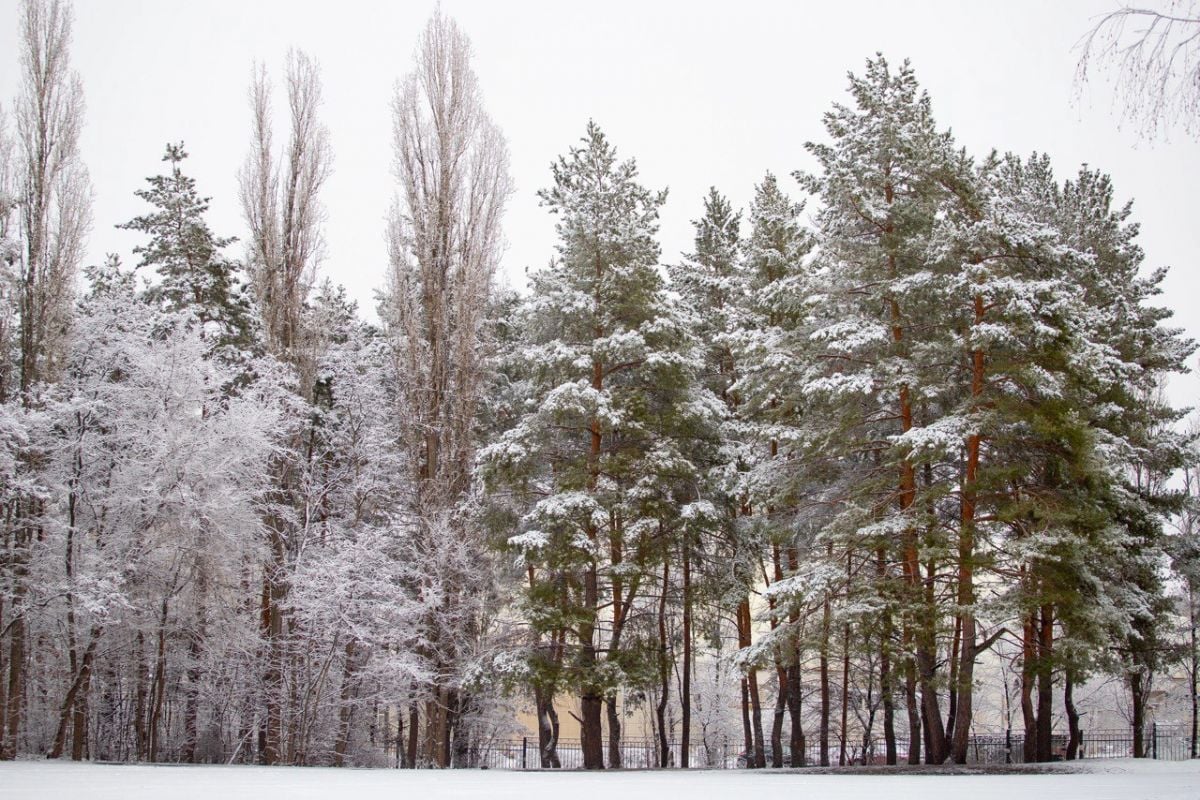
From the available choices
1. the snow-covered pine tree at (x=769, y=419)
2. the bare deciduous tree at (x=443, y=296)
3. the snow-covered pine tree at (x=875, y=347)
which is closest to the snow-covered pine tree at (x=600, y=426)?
the snow-covered pine tree at (x=769, y=419)

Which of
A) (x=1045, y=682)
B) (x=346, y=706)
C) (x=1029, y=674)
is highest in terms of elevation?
(x=1029, y=674)

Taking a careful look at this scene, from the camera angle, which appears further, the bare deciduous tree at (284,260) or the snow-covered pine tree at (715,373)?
the bare deciduous tree at (284,260)

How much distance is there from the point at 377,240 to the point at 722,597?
13.5 meters

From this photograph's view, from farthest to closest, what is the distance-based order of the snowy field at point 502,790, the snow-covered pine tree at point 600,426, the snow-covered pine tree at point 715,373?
1. the snow-covered pine tree at point 715,373
2. the snow-covered pine tree at point 600,426
3. the snowy field at point 502,790

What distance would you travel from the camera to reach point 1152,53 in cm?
710

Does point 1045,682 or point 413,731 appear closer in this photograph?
point 1045,682

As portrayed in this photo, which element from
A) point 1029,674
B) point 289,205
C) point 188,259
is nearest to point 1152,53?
point 1029,674

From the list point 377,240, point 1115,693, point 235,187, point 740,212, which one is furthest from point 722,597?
Result: point 1115,693

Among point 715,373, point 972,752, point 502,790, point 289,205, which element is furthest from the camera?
point 972,752

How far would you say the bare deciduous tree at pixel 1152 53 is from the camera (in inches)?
279

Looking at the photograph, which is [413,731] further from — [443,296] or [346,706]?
[443,296]

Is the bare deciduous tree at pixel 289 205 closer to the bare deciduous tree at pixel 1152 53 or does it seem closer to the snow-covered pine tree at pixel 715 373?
the snow-covered pine tree at pixel 715 373

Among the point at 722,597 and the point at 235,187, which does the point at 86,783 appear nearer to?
the point at 722,597

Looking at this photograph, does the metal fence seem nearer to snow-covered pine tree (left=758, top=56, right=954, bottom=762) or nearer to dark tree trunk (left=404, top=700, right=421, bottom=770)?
dark tree trunk (left=404, top=700, right=421, bottom=770)
